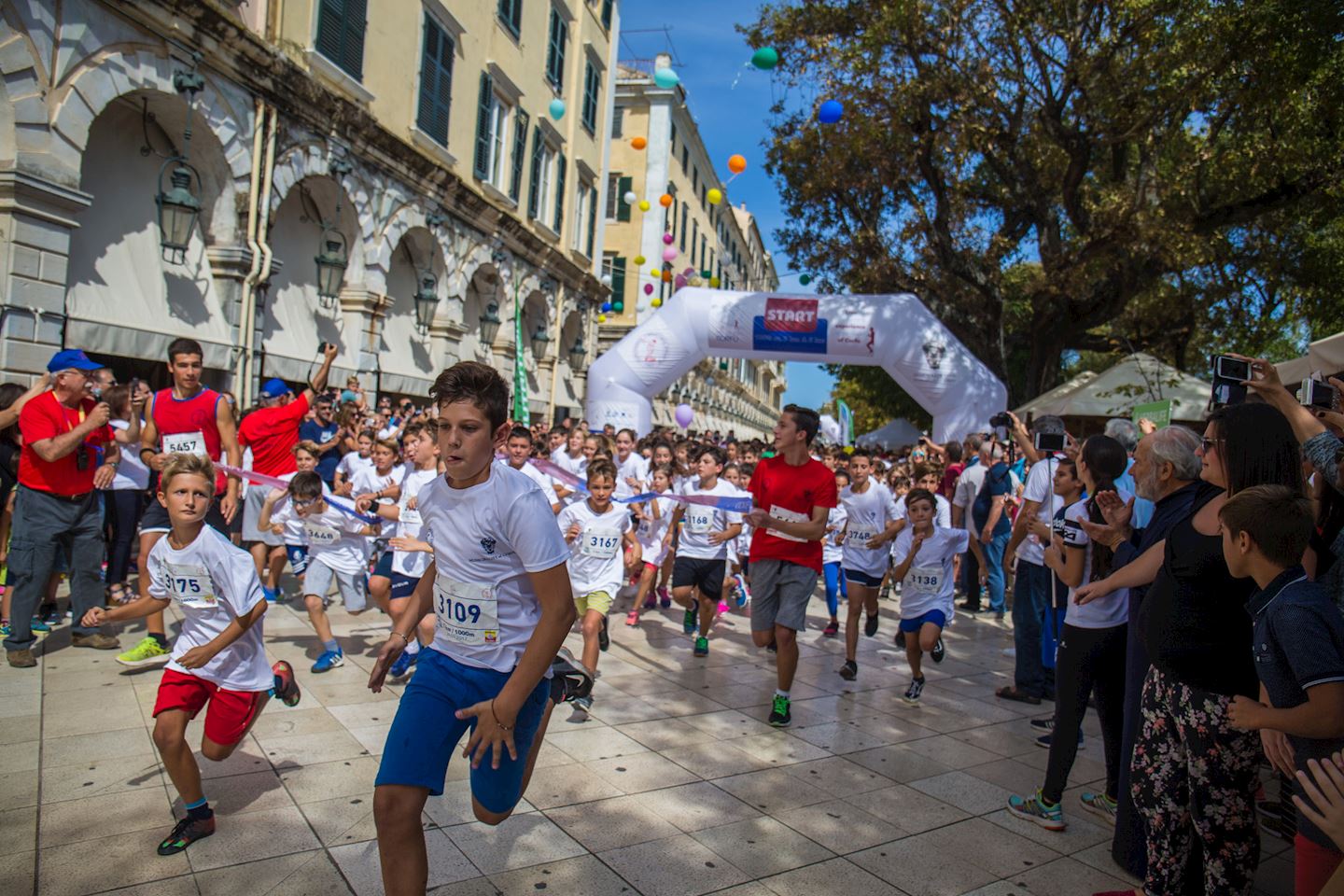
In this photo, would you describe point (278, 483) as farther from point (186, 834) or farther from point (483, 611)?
point (483, 611)

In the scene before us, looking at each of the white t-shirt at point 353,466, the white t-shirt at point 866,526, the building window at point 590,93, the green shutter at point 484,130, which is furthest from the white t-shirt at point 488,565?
the building window at point 590,93

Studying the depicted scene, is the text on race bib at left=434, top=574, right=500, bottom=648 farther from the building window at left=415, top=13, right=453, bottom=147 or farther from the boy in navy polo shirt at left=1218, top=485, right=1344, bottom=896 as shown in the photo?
the building window at left=415, top=13, right=453, bottom=147

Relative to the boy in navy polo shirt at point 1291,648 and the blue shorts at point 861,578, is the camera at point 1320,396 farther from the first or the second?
the blue shorts at point 861,578

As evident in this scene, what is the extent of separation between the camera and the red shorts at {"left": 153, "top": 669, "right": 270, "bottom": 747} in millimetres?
3678

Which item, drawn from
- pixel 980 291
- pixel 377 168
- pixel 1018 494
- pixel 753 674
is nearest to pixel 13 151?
pixel 377 168

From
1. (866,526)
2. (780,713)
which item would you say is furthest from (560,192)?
(780,713)

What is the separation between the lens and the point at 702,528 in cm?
808

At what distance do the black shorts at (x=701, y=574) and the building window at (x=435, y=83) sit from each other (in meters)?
12.7

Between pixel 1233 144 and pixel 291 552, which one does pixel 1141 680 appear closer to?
pixel 291 552

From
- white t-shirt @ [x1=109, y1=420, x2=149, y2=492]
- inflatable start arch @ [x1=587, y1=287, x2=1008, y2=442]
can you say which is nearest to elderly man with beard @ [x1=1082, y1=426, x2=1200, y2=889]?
white t-shirt @ [x1=109, y1=420, x2=149, y2=492]

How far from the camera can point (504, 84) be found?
20.9m

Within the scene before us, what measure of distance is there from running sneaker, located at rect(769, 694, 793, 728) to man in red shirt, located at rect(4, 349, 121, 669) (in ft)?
14.6

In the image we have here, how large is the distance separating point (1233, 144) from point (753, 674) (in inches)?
499

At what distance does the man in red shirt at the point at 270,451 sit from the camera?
25.9 feet
